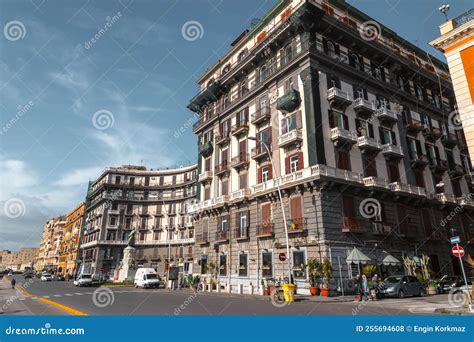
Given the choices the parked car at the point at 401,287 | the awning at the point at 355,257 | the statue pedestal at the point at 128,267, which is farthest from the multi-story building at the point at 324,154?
the statue pedestal at the point at 128,267

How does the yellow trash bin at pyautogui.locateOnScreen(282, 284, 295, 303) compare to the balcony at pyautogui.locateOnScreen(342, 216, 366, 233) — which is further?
the balcony at pyautogui.locateOnScreen(342, 216, 366, 233)

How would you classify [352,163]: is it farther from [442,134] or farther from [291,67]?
[442,134]

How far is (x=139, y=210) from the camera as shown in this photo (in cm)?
7219

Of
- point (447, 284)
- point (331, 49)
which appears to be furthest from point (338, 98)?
point (447, 284)

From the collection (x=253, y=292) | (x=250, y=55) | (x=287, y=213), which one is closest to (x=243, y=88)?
(x=250, y=55)

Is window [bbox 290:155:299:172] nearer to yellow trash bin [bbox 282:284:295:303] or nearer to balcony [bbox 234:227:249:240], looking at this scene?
balcony [bbox 234:227:249:240]

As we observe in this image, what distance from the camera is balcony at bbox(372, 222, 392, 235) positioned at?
25.3 m

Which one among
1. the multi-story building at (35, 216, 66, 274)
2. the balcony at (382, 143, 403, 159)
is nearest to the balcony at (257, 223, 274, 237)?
the balcony at (382, 143, 403, 159)

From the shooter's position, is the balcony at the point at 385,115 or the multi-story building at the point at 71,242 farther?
the multi-story building at the point at 71,242

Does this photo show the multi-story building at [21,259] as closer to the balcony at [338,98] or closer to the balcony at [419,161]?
the balcony at [338,98]

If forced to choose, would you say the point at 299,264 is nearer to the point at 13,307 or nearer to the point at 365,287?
the point at 365,287

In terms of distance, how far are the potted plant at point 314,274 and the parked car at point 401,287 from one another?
4.03 meters

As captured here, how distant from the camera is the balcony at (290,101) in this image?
27.0 meters

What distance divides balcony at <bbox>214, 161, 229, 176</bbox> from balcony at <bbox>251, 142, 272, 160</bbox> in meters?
4.34
